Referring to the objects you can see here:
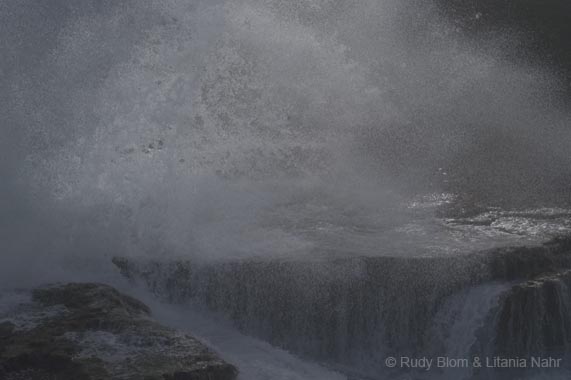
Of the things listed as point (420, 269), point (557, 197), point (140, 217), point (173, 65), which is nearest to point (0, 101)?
point (173, 65)

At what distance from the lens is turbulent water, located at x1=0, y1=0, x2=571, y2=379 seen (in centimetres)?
891

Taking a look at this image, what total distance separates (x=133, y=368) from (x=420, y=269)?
3.22m

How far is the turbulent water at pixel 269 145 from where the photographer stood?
8914 millimetres

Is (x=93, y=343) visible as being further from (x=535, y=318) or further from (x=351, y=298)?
(x=535, y=318)

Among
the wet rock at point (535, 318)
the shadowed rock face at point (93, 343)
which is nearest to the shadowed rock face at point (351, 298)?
the wet rock at point (535, 318)

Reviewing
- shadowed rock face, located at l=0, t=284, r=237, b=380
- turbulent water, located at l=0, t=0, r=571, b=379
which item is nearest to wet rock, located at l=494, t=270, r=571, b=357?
turbulent water, located at l=0, t=0, r=571, b=379

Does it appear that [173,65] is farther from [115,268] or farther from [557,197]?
[557,197]

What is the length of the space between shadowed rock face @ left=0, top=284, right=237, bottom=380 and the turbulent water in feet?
2.89

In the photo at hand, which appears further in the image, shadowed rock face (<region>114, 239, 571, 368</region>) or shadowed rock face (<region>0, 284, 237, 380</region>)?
shadowed rock face (<region>114, 239, 571, 368</region>)

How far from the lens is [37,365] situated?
21.3 ft

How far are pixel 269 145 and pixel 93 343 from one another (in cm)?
585

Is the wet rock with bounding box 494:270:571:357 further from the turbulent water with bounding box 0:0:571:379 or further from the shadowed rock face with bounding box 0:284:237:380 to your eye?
the shadowed rock face with bounding box 0:284:237:380

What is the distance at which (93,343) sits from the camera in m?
6.86

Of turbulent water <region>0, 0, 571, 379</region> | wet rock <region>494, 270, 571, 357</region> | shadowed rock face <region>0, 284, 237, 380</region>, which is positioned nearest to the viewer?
shadowed rock face <region>0, 284, 237, 380</region>
